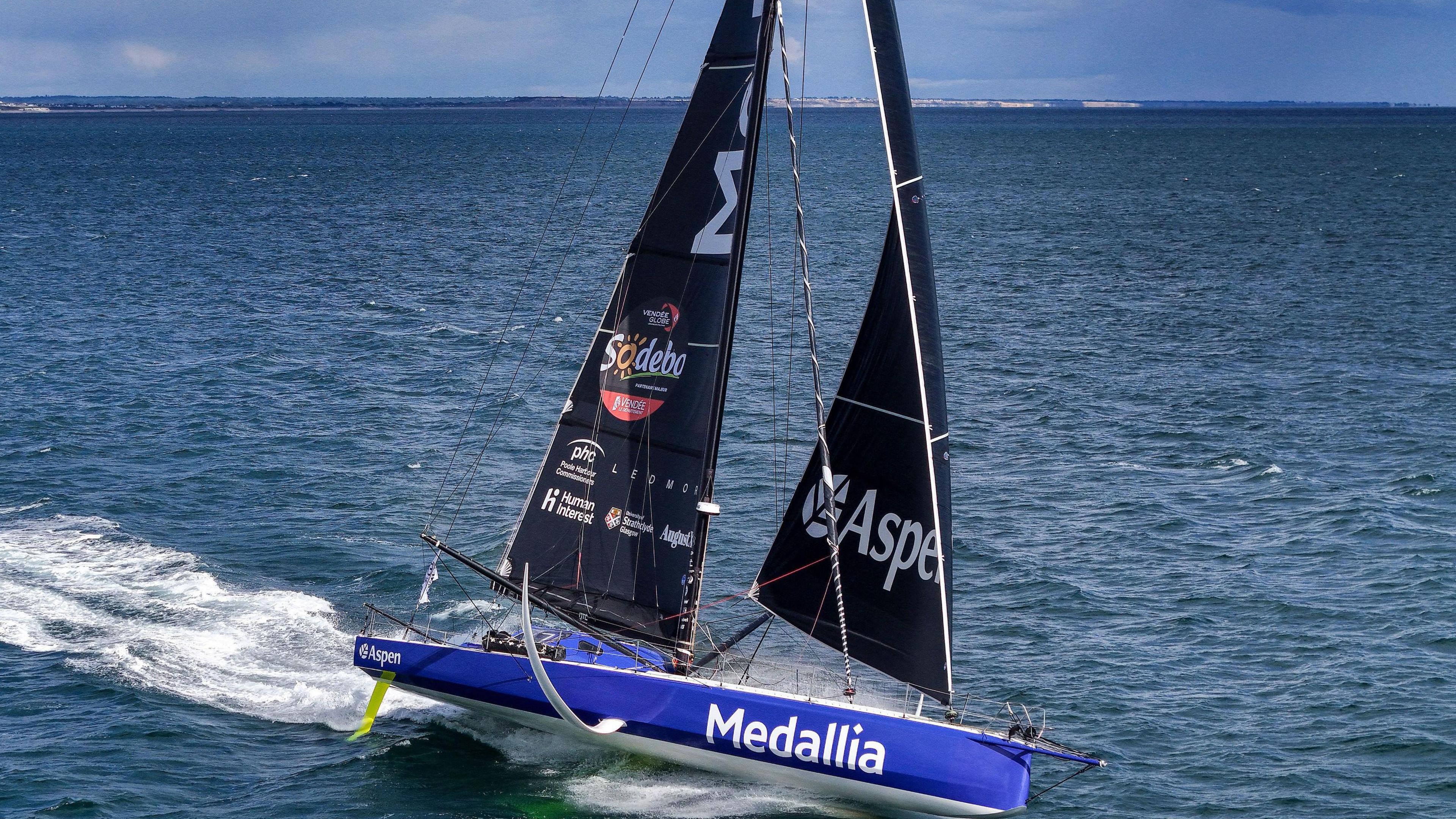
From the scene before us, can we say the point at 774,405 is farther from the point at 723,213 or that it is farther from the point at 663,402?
the point at 723,213

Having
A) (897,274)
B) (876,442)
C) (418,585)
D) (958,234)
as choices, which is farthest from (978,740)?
(958,234)

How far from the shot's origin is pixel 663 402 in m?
18.7

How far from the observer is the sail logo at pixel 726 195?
688 inches

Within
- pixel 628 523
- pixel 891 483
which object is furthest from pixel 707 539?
pixel 891 483

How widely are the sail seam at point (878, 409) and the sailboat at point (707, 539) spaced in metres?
0.02

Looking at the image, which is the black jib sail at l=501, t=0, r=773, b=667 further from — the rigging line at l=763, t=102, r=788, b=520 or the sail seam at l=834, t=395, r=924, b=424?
the rigging line at l=763, t=102, r=788, b=520

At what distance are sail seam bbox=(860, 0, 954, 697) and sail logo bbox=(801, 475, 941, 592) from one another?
139 mm

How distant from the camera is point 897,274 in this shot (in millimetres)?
16469

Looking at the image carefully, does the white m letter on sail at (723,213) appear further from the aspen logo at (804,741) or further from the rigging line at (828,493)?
the aspen logo at (804,741)

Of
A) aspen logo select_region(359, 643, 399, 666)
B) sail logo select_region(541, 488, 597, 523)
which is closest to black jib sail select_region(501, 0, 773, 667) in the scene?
sail logo select_region(541, 488, 597, 523)

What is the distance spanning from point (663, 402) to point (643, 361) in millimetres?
626

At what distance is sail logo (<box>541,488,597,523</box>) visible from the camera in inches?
762

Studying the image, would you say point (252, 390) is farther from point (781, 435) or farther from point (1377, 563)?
point (1377, 563)

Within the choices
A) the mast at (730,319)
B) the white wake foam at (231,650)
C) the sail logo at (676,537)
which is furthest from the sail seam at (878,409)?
the white wake foam at (231,650)
